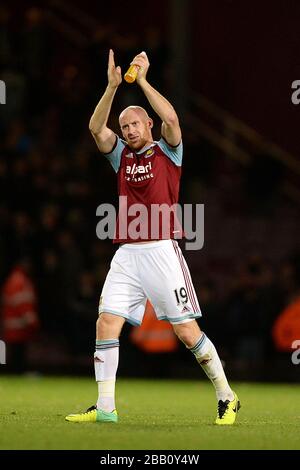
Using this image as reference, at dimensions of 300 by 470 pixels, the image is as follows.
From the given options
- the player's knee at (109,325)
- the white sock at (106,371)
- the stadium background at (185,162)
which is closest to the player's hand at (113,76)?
the player's knee at (109,325)

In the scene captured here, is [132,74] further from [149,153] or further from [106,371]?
[106,371]

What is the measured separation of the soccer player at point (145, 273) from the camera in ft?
33.3

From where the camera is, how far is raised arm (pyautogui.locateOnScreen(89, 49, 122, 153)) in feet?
33.2

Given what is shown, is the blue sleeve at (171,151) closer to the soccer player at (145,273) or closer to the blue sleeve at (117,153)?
the soccer player at (145,273)

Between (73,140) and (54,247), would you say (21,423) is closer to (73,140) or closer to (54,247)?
(54,247)

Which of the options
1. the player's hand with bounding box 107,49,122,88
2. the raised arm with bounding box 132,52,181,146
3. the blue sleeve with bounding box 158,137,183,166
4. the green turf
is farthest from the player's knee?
the player's hand with bounding box 107,49,122,88

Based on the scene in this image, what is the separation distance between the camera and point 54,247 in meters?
19.2

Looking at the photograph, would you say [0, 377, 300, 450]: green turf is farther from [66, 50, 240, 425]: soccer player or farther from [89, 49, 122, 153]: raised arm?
[89, 49, 122, 153]: raised arm

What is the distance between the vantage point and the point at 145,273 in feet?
33.4

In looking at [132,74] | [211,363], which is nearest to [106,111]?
[132,74]

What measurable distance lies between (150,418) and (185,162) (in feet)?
33.5

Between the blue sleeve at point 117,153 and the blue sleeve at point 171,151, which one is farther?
the blue sleeve at point 117,153

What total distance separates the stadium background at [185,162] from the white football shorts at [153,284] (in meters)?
7.84

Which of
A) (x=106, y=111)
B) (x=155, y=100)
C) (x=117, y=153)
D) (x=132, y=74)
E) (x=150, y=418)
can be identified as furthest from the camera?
(x=150, y=418)
